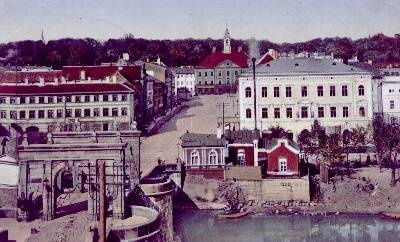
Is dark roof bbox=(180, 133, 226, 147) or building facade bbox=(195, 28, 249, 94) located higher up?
building facade bbox=(195, 28, 249, 94)

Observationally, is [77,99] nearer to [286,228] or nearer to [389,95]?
[286,228]

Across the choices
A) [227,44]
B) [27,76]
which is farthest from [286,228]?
[227,44]

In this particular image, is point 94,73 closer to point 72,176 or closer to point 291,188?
point 72,176

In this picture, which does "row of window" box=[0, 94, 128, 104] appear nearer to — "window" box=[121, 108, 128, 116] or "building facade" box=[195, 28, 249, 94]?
"window" box=[121, 108, 128, 116]

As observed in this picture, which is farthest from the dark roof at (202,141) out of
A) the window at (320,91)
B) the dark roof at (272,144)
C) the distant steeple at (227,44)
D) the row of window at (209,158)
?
the distant steeple at (227,44)

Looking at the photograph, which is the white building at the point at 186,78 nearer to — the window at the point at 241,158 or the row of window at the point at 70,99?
the row of window at the point at 70,99

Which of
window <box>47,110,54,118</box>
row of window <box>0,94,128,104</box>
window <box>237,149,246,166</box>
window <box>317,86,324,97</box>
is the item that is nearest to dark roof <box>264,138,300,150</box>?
window <box>237,149,246,166</box>
